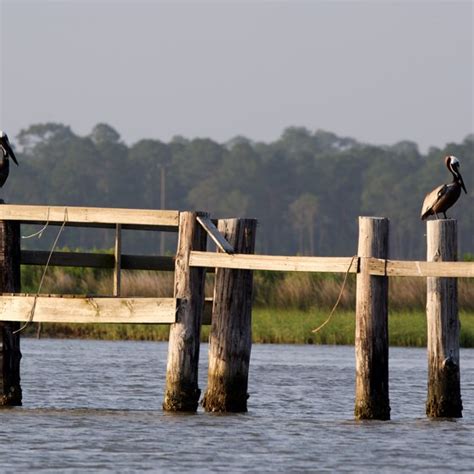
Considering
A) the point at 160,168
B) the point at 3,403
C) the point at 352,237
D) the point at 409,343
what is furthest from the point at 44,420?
the point at 160,168

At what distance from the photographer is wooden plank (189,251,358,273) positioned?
16031mm

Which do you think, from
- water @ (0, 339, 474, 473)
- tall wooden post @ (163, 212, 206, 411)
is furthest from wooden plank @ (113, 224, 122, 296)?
water @ (0, 339, 474, 473)

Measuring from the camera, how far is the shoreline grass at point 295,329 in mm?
31047

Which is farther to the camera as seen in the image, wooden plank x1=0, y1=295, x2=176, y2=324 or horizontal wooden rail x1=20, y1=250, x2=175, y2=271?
horizontal wooden rail x1=20, y1=250, x2=175, y2=271

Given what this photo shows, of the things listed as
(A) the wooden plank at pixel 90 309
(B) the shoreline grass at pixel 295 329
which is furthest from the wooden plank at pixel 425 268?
(B) the shoreline grass at pixel 295 329

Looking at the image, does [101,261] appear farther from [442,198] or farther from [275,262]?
[442,198]

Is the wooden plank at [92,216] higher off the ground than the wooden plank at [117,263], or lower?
higher

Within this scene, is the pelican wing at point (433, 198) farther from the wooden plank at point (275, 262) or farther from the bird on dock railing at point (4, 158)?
the bird on dock railing at point (4, 158)

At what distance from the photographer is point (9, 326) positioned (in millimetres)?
17484

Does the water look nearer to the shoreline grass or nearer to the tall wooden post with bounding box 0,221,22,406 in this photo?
the tall wooden post with bounding box 0,221,22,406

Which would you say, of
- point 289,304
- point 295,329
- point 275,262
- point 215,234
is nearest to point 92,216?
point 215,234

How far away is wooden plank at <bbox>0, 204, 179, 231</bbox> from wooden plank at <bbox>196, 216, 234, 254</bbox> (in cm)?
30

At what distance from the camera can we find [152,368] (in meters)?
25.2

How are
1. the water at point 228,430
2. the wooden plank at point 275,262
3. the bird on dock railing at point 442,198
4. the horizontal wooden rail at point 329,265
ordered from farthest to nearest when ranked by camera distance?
1. the bird on dock railing at point 442,198
2. the wooden plank at point 275,262
3. the horizontal wooden rail at point 329,265
4. the water at point 228,430
